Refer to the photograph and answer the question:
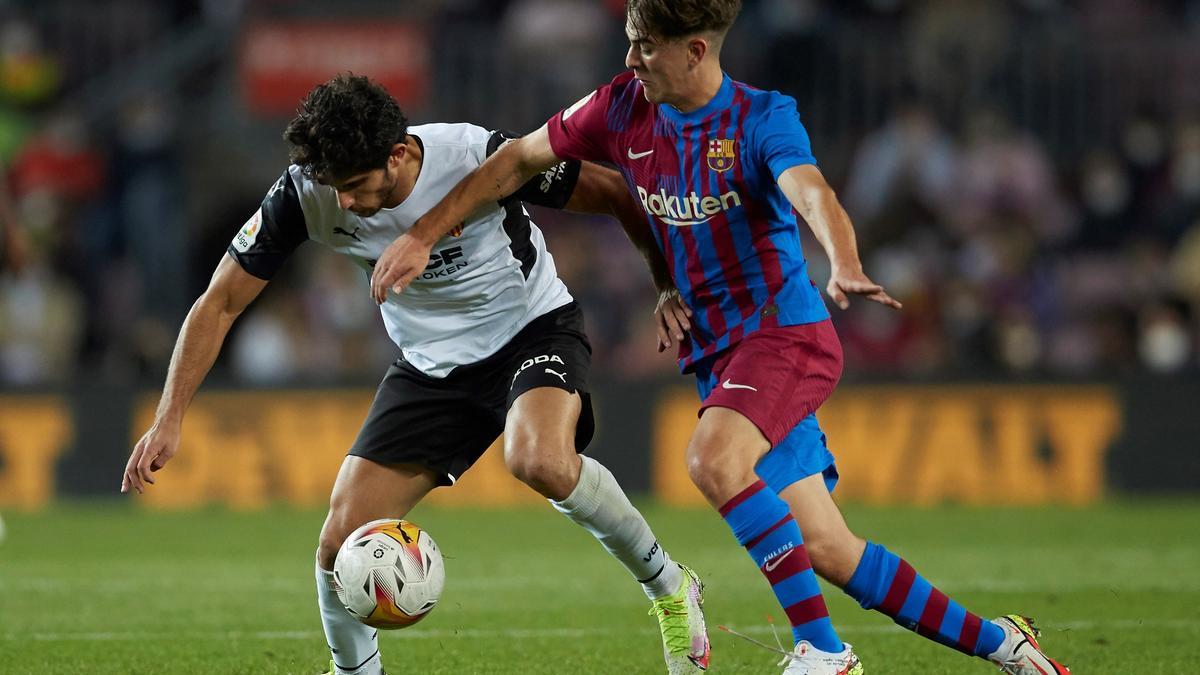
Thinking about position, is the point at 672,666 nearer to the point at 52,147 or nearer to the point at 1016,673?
the point at 1016,673

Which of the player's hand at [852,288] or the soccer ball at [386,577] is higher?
the player's hand at [852,288]

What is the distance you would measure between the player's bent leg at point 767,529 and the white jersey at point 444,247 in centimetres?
118

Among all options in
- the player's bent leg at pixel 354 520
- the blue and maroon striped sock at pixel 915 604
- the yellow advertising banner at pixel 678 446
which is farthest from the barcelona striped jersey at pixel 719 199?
the yellow advertising banner at pixel 678 446

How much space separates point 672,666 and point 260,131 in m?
10.6

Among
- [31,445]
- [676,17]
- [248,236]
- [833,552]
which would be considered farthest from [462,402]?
[31,445]

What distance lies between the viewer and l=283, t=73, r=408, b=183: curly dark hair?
16.4 feet

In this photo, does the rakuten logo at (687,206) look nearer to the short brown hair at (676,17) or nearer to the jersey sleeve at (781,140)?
the jersey sleeve at (781,140)

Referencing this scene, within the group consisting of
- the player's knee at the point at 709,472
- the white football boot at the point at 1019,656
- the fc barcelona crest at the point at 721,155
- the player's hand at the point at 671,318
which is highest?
the fc barcelona crest at the point at 721,155

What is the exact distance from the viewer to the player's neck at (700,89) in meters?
4.98

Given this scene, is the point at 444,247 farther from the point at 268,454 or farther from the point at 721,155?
the point at 268,454

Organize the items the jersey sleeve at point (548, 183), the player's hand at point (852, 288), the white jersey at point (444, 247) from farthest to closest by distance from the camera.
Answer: the jersey sleeve at point (548, 183)
the white jersey at point (444, 247)
the player's hand at point (852, 288)

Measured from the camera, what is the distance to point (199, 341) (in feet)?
17.4

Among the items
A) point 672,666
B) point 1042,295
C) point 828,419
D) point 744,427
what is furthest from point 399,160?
point 1042,295

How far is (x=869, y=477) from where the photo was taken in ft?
40.9
